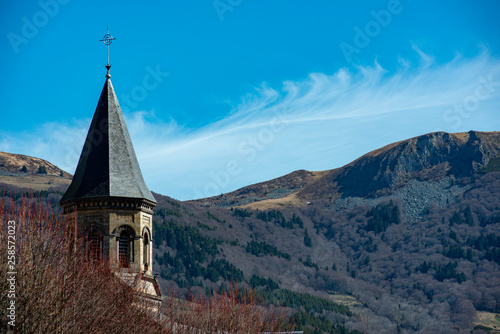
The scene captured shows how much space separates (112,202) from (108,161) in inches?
108

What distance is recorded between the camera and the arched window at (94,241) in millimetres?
41938

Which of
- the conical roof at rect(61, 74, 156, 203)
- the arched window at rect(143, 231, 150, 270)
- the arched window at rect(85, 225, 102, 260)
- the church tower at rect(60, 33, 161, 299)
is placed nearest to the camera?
the arched window at rect(85, 225, 102, 260)

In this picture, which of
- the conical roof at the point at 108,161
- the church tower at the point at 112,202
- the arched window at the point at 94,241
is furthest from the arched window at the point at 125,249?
the conical roof at the point at 108,161

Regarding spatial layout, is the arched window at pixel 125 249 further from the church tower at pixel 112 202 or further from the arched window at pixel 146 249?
the arched window at pixel 146 249

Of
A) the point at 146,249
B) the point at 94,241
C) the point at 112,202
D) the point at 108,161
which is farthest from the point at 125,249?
the point at 108,161

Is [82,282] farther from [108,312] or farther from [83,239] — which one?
[83,239]

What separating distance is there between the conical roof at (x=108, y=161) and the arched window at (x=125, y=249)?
96.6 inches

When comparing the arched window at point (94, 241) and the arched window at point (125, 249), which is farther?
the arched window at point (125, 249)

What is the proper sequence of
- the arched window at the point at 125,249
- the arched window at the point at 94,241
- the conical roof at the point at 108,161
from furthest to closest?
the conical roof at the point at 108,161, the arched window at the point at 125,249, the arched window at the point at 94,241

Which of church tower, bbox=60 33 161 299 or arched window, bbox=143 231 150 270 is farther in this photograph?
arched window, bbox=143 231 150 270

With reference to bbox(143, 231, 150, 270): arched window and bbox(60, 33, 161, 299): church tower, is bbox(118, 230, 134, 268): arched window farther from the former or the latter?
bbox(143, 231, 150, 270): arched window

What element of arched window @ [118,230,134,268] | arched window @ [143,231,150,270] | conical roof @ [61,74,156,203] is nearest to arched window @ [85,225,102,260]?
arched window @ [118,230,134,268]

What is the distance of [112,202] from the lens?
42656 mm

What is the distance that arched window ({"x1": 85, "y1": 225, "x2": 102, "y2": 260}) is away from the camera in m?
41.9
